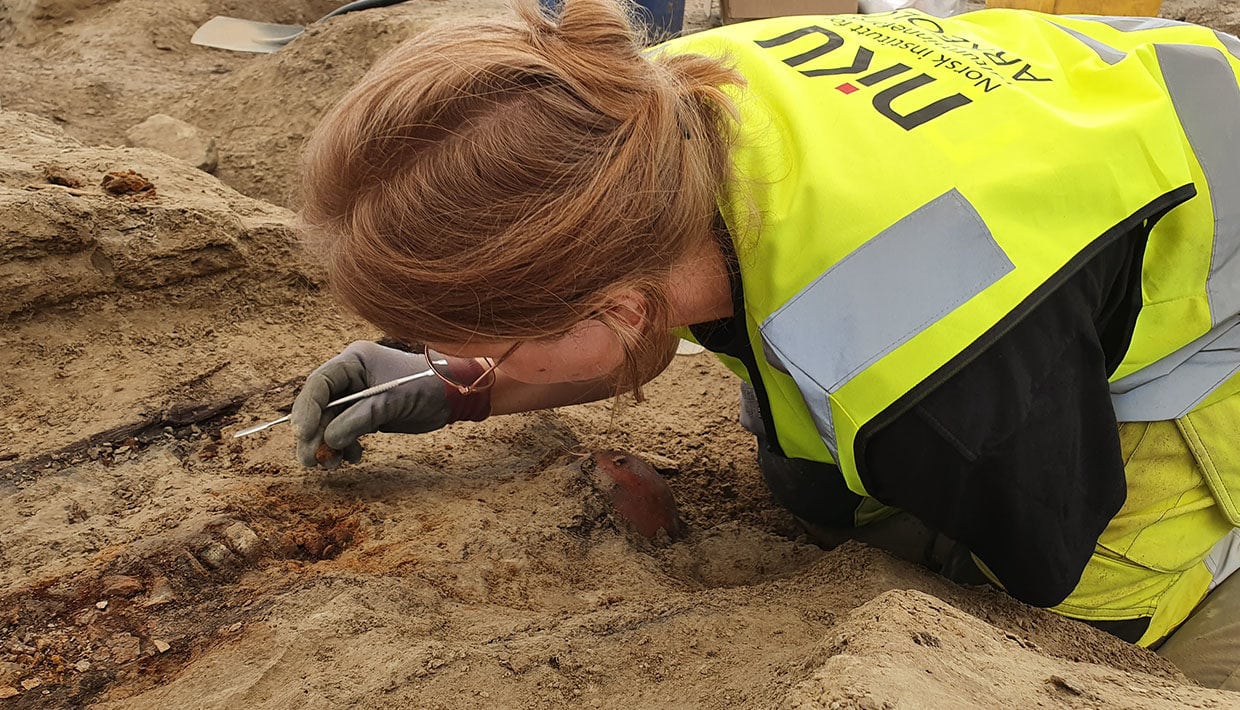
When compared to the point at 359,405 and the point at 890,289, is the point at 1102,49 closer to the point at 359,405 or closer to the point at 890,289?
the point at 890,289

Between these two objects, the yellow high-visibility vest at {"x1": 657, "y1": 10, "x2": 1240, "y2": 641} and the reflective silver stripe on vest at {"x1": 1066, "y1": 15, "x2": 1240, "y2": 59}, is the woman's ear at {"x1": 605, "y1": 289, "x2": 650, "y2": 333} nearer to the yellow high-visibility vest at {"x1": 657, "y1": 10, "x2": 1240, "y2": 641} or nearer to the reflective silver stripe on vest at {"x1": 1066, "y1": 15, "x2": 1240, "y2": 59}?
the yellow high-visibility vest at {"x1": 657, "y1": 10, "x2": 1240, "y2": 641}

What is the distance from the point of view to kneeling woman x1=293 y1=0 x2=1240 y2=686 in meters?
0.95

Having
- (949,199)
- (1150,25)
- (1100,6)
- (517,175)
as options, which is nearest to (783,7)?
(1100,6)

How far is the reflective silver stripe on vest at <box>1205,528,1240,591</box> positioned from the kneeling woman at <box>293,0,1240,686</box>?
346 mm

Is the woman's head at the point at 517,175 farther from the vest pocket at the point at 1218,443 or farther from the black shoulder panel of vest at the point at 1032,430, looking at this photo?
the vest pocket at the point at 1218,443

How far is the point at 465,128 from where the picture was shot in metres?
0.94

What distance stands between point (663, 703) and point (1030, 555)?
0.49 metres

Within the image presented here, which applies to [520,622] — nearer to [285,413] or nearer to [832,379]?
[832,379]

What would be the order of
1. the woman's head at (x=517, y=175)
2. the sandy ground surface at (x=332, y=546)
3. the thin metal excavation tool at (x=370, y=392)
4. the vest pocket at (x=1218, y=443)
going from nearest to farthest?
the woman's head at (x=517, y=175)
the sandy ground surface at (x=332, y=546)
the vest pocket at (x=1218, y=443)
the thin metal excavation tool at (x=370, y=392)

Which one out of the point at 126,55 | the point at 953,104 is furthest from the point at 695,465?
the point at 126,55

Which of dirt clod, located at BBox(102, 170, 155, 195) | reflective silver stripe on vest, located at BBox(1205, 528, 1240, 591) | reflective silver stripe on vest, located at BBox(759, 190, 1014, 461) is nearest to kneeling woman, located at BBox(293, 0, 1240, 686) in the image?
reflective silver stripe on vest, located at BBox(759, 190, 1014, 461)

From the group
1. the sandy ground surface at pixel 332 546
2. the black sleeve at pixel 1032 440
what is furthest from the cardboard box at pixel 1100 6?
the black sleeve at pixel 1032 440

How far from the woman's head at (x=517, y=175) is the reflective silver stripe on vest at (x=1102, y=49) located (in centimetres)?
53

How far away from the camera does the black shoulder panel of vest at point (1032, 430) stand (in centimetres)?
100
